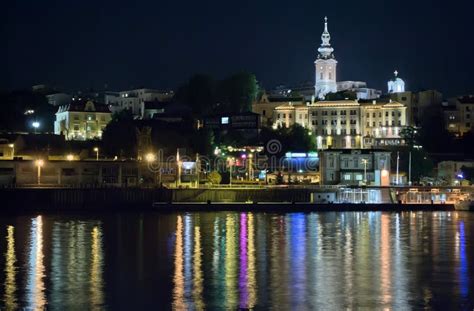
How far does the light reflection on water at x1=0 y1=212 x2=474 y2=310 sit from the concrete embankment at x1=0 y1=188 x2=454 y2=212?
27.4 ft

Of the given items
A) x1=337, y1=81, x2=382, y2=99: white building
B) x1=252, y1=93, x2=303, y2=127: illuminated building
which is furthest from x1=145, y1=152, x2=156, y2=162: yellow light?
x1=337, y1=81, x2=382, y2=99: white building

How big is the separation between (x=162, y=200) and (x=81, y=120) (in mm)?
29277

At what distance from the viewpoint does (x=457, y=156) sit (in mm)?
73500

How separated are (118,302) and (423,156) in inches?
1912

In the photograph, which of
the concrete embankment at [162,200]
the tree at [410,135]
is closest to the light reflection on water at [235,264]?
the concrete embankment at [162,200]

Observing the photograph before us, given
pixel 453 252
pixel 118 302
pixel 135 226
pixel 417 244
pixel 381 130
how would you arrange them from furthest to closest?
1. pixel 381 130
2. pixel 135 226
3. pixel 417 244
4. pixel 453 252
5. pixel 118 302

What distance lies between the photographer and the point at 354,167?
209 feet

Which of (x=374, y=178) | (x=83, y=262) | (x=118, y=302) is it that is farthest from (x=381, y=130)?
(x=118, y=302)

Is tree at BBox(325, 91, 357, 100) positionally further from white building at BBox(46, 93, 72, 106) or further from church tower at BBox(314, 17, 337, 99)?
white building at BBox(46, 93, 72, 106)

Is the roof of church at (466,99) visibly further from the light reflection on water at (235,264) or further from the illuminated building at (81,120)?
the light reflection on water at (235,264)

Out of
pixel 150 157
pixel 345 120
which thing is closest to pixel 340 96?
pixel 345 120

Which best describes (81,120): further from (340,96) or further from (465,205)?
(465,205)

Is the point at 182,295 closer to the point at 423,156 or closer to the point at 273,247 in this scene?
the point at 273,247

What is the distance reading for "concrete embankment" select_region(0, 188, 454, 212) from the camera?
5484 cm
